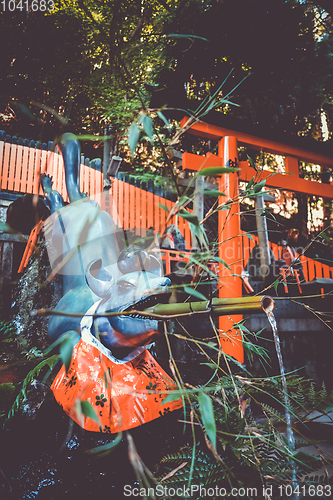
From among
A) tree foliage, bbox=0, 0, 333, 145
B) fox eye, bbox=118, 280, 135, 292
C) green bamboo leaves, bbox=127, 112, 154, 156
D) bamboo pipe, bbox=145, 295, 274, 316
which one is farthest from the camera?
tree foliage, bbox=0, 0, 333, 145

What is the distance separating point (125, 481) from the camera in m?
1.63

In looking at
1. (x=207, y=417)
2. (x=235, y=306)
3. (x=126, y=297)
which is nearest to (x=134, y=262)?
(x=126, y=297)

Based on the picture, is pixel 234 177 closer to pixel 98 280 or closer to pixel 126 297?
pixel 98 280

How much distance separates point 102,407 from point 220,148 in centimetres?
386

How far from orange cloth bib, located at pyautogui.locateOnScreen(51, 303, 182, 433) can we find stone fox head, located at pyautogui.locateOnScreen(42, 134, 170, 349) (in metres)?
0.11

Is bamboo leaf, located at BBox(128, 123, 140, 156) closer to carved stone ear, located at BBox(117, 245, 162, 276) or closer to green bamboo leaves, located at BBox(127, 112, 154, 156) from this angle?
green bamboo leaves, located at BBox(127, 112, 154, 156)

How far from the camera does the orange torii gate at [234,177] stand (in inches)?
160

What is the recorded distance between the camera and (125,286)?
171 centimetres

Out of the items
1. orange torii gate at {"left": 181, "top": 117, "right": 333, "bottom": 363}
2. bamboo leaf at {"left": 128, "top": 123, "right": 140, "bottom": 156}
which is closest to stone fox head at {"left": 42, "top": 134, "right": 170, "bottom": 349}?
bamboo leaf at {"left": 128, "top": 123, "right": 140, "bottom": 156}

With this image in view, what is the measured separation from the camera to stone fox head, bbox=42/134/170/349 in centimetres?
158

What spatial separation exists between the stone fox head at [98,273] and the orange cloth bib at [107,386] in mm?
108

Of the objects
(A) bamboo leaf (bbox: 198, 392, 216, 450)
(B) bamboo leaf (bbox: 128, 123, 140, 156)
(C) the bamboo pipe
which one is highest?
(B) bamboo leaf (bbox: 128, 123, 140, 156)

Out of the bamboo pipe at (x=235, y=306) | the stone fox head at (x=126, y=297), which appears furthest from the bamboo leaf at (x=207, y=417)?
the stone fox head at (x=126, y=297)

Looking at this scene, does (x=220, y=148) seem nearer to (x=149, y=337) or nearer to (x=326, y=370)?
(x=149, y=337)
